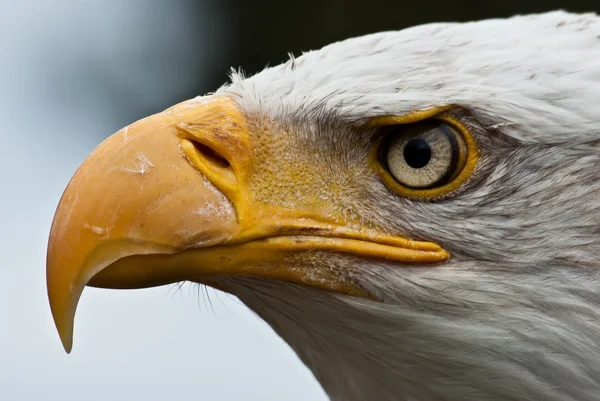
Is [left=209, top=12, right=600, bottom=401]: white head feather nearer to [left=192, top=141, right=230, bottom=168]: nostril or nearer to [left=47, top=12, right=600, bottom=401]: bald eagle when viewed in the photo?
[left=47, top=12, right=600, bottom=401]: bald eagle

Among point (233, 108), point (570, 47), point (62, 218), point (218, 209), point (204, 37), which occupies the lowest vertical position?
point (62, 218)

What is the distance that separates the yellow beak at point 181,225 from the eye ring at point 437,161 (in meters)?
0.13

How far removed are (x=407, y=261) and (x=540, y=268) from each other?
312 millimetres

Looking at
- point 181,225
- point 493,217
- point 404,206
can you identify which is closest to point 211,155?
point 181,225

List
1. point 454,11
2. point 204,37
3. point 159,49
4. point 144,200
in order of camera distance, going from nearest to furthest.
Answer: point 144,200 → point 454,11 → point 204,37 → point 159,49

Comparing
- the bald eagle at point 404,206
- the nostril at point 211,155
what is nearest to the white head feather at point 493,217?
the bald eagle at point 404,206

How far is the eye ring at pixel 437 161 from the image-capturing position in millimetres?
2189

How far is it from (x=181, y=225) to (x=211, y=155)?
251mm

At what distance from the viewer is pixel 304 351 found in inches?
104

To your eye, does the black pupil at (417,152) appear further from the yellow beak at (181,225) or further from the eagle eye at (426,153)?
the yellow beak at (181,225)

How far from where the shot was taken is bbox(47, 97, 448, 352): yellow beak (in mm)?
2104

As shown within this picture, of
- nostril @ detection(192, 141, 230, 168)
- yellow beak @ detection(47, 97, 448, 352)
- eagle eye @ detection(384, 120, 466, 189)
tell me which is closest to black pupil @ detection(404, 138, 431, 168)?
eagle eye @ detection(384, 120, 466, 189)

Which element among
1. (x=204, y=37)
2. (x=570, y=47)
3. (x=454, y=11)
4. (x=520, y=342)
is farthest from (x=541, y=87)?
(x=204, y=37)

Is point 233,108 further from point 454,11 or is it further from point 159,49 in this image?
point 159,49
